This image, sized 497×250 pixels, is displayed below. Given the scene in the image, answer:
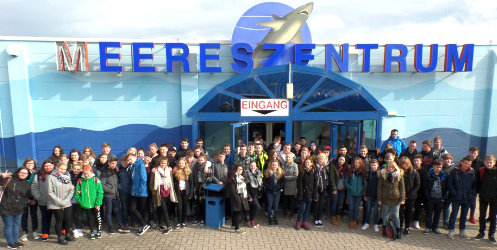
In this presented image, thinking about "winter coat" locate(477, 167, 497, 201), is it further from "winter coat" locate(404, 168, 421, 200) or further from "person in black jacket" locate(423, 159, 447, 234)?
"winter coat" locate(404, 168, 421, 200)

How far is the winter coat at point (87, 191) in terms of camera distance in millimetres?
5184

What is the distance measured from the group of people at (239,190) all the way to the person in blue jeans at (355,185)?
0.02 meters

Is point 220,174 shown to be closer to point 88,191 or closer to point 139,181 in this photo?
point 139,181

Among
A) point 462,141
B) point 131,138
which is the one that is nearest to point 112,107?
point 131,138

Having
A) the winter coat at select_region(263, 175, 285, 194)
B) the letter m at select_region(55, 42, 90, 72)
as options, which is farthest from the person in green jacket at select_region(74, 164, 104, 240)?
the letter m at select_region(55, 42, 90, 72)

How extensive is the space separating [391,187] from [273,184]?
2.19 meters

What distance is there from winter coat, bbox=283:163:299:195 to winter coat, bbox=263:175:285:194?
0.31 feet

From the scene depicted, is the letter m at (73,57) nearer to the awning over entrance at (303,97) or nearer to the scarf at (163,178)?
the awning over entrance at (303,97)

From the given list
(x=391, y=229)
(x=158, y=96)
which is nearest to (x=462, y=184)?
(x=391, y=229)

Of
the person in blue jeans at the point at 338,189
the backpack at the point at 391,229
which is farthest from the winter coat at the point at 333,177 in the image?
the backpack at the point at 391,229

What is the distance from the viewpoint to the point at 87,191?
5184 millimetres

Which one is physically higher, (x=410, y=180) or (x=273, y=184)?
(x=410, y=180)

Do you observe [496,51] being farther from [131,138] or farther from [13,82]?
[13,82]

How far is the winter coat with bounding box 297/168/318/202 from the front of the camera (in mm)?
5645
